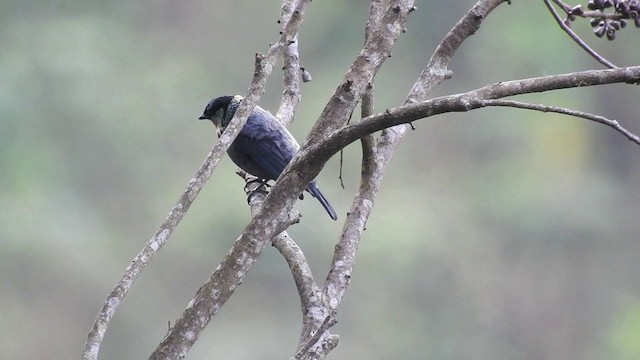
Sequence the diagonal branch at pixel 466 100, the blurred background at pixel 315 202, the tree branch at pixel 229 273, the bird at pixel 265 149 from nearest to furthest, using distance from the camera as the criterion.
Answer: the diagonal branch at pixel 466 100, the tree branch at pixel 229 273, the bird at pixel 265 149, the blurred background at pixel 315 202

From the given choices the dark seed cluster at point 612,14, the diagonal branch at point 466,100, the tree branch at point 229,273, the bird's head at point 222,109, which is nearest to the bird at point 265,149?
the bird's head at point 222,109

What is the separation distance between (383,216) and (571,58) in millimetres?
4812

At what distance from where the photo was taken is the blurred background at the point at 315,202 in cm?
1573

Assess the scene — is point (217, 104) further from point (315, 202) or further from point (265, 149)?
point (315, 202)

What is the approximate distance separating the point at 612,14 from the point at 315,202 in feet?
43.1

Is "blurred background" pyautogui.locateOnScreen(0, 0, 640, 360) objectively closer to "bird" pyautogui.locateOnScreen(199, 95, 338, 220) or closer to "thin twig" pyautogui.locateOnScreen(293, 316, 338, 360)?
"bird" pyautogui.locateOnScreen(199, 95, 338, 220)

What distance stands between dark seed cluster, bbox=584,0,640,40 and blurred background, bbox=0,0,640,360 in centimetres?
1179

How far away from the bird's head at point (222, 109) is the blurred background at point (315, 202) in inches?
370

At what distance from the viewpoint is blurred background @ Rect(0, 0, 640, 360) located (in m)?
15.7

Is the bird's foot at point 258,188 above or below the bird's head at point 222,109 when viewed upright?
below

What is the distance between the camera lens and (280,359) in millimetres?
14789

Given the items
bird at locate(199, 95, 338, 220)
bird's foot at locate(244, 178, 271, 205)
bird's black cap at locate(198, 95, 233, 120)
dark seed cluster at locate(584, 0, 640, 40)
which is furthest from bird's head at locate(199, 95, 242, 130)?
dark seed cluster at locate(584, 0, 640, 40)

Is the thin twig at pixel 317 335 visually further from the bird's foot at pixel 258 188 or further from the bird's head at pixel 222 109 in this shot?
the bird's head at pixel 222 109

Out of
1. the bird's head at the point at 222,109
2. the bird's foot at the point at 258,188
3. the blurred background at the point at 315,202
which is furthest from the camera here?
the blurred background at the point at 315,202
